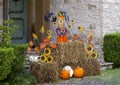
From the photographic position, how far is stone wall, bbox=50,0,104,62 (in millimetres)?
12602

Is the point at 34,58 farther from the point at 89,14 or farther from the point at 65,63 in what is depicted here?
the point at 89,14

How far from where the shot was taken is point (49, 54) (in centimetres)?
978

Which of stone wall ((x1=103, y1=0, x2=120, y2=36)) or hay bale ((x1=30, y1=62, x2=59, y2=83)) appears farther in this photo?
stone wall ((x1=103, y1=0, x2=120, y2=36))

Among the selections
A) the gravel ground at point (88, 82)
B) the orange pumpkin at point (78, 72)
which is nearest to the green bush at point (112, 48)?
the orange pumpkin at point (78, 72)

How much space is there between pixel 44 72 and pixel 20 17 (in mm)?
4244

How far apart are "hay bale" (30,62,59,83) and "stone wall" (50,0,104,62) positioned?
333 cm

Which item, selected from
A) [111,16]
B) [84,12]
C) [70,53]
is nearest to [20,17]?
[84,12]

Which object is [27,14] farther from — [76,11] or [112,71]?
[112,71]

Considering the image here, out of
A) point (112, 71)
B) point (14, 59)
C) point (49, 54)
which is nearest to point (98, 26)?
point (112, 71)

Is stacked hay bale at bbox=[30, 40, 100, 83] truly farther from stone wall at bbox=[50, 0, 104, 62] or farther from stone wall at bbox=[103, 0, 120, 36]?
stone wall at bbox=[103, 0, 120, 36]

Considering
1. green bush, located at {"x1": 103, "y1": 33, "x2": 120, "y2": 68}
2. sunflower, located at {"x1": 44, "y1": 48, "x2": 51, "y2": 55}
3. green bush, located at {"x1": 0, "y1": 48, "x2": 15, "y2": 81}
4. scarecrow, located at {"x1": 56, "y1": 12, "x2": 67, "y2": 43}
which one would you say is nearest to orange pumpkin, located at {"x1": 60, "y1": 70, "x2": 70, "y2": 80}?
sunflower, located at {"x1": 44, "y1": 48, "x2": 51, "y2": 55}

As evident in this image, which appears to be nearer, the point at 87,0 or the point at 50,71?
the point at 50,71

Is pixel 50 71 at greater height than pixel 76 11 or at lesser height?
lesser

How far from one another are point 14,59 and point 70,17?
4319 millimetres
